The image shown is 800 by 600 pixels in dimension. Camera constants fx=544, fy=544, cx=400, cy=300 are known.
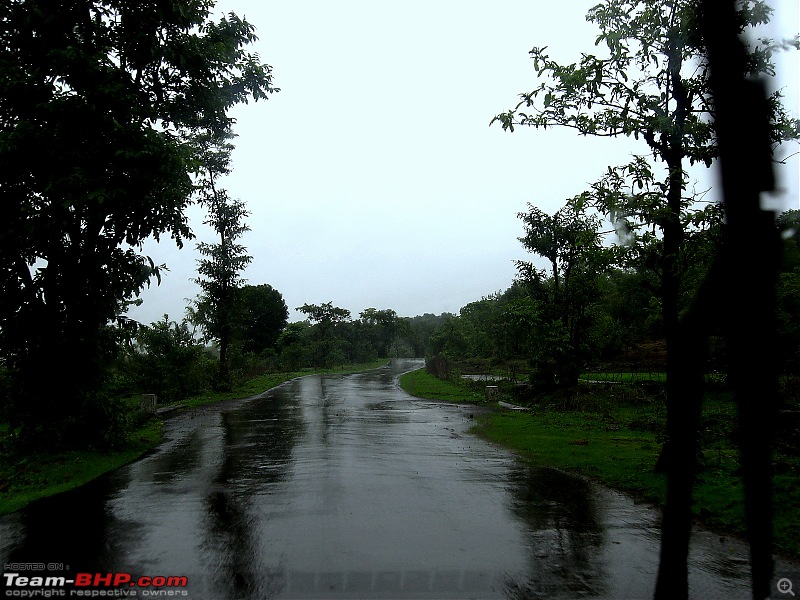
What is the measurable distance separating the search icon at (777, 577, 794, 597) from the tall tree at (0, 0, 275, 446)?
1035cm

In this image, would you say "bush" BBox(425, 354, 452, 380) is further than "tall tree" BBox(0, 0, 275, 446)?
Yes

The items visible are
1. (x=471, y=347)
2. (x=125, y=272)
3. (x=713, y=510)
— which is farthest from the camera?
(x=471, y=347)

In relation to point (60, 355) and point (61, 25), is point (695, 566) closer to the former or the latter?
point (60, 355)

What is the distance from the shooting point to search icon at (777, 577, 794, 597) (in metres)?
4.38

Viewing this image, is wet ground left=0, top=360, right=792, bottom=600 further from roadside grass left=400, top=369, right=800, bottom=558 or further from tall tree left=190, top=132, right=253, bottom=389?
tall tree left=190, top=132, right=253, bottom=389

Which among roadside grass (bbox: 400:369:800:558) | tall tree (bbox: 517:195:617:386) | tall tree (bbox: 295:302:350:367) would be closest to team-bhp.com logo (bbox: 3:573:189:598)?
roadside grass (bbox: 400:369:800:558)

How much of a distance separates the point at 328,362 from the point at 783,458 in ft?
168

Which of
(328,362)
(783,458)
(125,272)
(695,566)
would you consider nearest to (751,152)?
(695,566)

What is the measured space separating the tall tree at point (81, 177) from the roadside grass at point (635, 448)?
8.91m

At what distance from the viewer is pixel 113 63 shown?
10500mm

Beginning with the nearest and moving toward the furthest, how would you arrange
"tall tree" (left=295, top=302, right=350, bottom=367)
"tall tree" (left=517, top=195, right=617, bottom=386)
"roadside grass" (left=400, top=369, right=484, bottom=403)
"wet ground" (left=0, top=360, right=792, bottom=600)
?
1. "wet ground" (left=0, top=360, right=792, bottom=600)
2. "tall tree" (left=517, top=195, right=617, bottom=386)
3. "roadside grass" (left=400, top=369, right=484, bottom=403)
4. "tall tree" (left=295, top=302, right=350, bottom=367)

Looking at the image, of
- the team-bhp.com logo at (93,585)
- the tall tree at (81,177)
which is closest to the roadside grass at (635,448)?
the team-bhp.com logo at (93,585)

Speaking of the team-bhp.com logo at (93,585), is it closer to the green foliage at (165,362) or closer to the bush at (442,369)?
the green foliage at (165,362)

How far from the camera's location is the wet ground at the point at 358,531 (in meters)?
4.79
